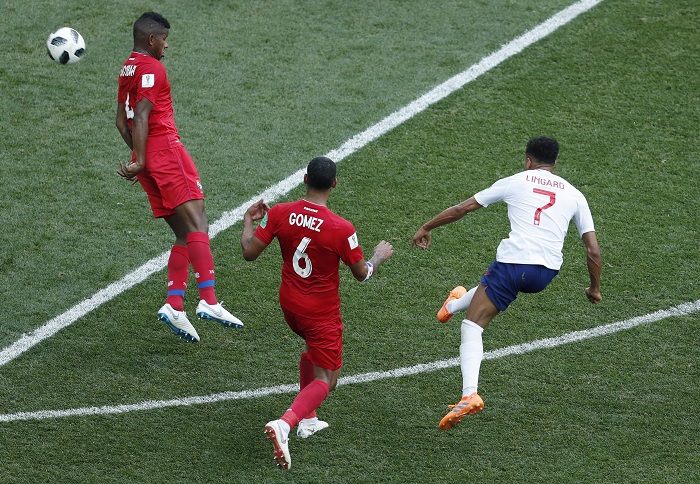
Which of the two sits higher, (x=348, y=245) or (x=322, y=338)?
(x=348, y=245)

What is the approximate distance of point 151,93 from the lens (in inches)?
296

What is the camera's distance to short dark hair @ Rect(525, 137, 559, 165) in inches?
272

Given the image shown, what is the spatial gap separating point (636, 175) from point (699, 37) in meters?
2.97

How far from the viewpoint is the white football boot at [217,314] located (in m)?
7.44

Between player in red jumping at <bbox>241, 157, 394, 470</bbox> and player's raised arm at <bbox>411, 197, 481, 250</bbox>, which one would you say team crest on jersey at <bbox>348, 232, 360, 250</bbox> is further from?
player's raised arm at <bbox>411, 197, 481, 250</bbox>

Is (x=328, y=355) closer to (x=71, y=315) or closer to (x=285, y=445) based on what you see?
(x=285, y=445)

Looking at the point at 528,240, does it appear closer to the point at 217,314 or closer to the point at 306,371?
the point at 306,371

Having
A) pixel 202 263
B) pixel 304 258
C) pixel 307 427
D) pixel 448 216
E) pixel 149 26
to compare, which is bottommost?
pixel 307 427

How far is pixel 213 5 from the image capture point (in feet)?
41.7

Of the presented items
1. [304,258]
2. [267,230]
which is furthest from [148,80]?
[304,258]

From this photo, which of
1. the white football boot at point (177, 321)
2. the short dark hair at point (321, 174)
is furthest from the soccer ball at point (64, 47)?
the short dark hair at point (321, 174)

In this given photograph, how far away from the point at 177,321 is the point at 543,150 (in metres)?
2.83

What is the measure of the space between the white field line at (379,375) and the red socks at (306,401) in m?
0.86

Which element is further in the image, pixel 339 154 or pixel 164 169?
pixel 339 154
